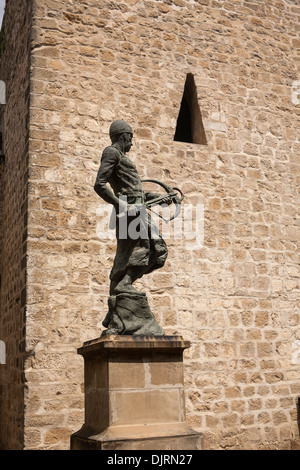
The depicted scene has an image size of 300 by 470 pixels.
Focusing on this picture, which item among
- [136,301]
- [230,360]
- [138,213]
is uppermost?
[138,213]

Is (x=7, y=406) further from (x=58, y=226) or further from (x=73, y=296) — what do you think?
(x=58, y=226)

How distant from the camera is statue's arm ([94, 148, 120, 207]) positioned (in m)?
4.71

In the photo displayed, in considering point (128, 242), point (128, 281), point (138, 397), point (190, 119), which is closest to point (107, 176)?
point (128, 242)

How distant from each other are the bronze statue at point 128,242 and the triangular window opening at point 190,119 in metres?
3.21

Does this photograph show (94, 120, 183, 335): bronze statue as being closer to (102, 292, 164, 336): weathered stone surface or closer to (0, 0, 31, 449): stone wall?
(102, 292, 164, 336): weathered stone surface

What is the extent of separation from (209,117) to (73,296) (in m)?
3.17

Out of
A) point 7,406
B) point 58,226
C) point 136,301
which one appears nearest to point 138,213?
point 136,301

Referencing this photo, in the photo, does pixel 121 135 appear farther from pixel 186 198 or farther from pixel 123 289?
pixel 186 198

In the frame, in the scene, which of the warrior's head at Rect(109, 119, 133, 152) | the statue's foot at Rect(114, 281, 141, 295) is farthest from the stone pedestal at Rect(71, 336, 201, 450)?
the warrior's head at Rect(109, 119, 133, 152)

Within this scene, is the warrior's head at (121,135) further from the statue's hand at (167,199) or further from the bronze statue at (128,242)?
the statue's hand at (167,199)

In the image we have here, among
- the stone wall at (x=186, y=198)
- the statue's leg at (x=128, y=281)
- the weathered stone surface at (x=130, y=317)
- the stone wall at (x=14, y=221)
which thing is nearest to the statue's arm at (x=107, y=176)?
the statue's leg at (x=128, y=281)

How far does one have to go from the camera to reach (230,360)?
7.34 meters

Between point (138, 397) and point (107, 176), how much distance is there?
1767 mm

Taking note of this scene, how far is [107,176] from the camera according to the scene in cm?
479
